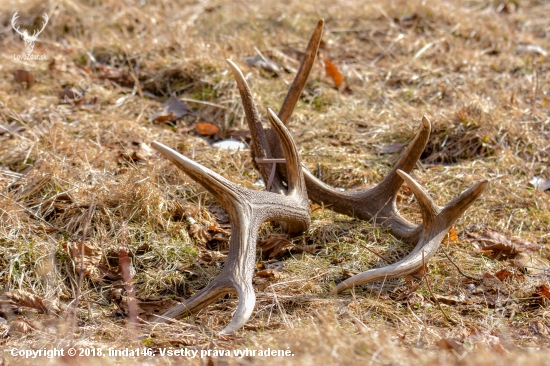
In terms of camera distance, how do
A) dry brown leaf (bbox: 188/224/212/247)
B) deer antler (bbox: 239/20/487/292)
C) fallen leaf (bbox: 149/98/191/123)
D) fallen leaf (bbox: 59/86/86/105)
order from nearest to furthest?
deer antler (bbox: 239/20/487/292), dry brown leaf (bbox: 188/224/212/247), fallen leaf (bbox: 149/98/191/123), fallen leaf (bbox: 59/86/86/105)

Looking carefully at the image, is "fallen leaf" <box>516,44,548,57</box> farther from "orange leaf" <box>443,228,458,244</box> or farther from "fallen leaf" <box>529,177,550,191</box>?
"orange leaf" <box>443,228,458,244</box>

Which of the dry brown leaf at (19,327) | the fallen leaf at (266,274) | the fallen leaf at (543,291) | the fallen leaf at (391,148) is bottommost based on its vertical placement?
the dry brown leaf at (19,327)

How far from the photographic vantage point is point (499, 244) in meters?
3.71

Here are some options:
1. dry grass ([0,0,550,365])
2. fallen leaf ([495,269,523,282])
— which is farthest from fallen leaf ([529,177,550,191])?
fallen leaf ([495,269,523,282])

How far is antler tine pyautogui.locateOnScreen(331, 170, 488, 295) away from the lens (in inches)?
126

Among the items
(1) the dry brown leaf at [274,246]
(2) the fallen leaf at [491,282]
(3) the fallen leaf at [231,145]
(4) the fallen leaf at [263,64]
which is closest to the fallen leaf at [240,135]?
(3) the fallen leaf at [231,145]

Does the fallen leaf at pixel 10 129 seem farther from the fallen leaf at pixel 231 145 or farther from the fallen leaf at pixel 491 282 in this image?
the fallen leaf at pixel 491 282

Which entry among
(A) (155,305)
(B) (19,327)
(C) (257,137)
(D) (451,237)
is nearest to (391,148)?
(D) (451,237)

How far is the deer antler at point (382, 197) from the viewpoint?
3.28 metres

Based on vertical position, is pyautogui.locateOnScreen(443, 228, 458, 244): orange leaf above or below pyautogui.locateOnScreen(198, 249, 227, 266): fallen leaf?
above

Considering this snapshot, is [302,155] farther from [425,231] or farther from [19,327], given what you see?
[19,327]

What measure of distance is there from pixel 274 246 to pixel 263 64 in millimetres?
2661

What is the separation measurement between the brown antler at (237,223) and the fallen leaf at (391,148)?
1.57m

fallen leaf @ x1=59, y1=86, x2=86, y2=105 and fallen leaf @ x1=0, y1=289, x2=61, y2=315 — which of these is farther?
fallen leaf @ x1=59, y1=86, x2=86, y2=105
